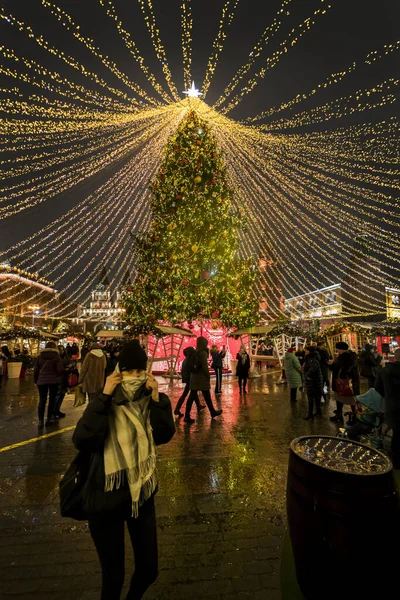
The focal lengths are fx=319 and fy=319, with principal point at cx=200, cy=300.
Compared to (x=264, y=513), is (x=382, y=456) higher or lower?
higher

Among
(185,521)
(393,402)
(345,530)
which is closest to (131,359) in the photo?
(345,530)

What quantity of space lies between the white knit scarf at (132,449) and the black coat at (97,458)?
1.3 inches

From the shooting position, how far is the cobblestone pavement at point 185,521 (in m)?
2.29

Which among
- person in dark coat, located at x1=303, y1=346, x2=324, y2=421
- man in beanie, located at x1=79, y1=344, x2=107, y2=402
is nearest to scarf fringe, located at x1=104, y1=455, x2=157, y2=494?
man in beanie, located at x1=79, y1=344, x2=107, y2=402

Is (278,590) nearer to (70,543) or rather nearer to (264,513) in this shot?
(264,513)

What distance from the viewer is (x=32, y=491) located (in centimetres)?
373

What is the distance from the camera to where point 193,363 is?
22.7ft

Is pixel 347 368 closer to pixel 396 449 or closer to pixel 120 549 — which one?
pixel 396 449

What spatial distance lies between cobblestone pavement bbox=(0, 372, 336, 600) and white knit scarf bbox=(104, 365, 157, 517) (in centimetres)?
99

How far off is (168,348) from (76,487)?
13386mm

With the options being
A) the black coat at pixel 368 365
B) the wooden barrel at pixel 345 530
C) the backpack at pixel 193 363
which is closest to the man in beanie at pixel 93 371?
the backpack at pixel 193 363

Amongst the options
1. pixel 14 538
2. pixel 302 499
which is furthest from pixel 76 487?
pixel 14 538

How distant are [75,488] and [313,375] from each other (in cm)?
623

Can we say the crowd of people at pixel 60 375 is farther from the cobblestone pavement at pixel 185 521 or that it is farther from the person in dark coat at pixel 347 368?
the person in dark coat at pixel 347 368
